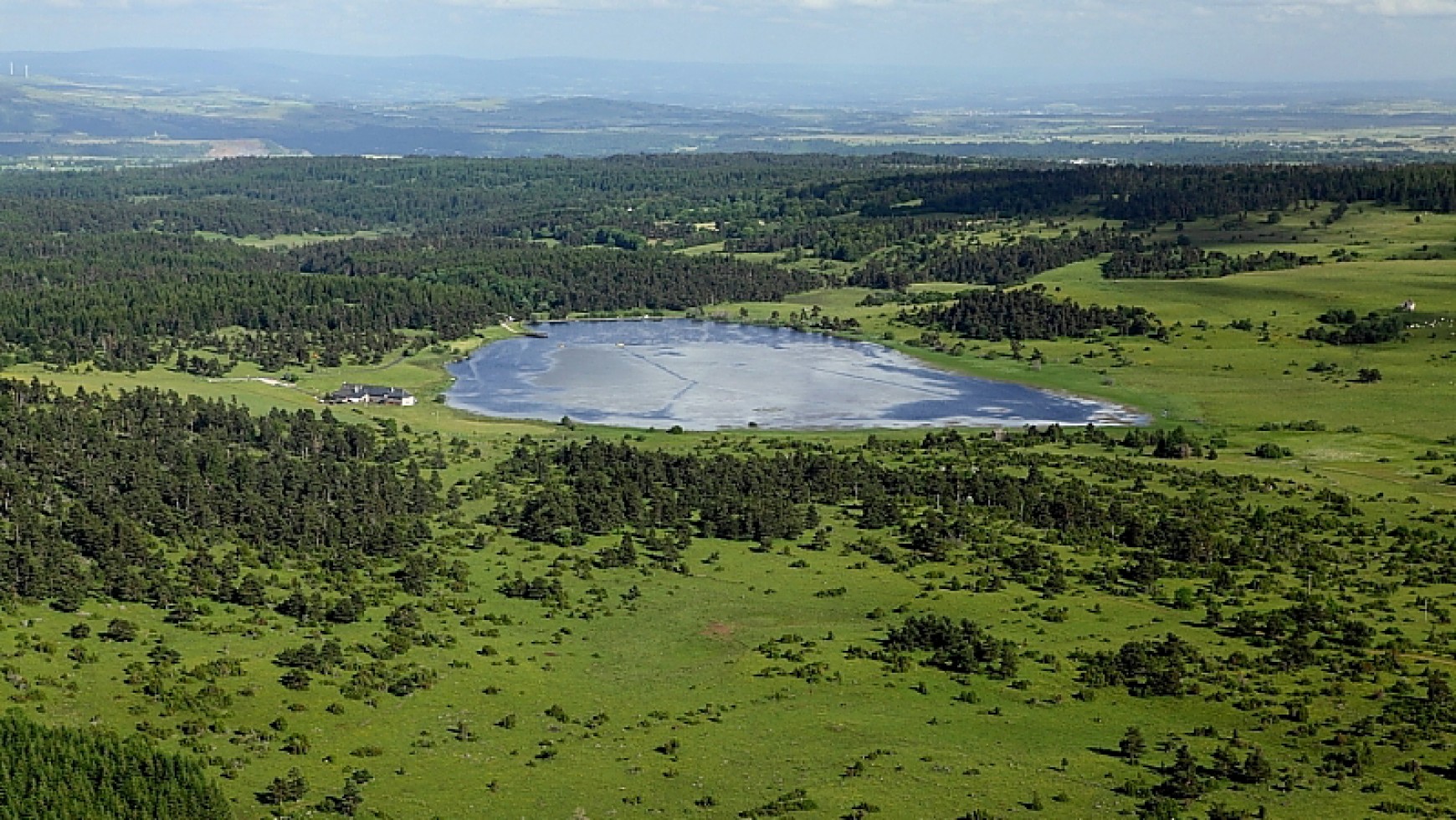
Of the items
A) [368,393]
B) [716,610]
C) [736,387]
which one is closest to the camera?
[716,610]

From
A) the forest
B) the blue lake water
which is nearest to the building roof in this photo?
the forest

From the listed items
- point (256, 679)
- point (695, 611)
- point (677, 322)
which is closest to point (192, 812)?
point (256, 679)

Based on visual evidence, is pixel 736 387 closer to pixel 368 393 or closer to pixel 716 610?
pixel 368 393

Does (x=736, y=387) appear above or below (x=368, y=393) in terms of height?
below

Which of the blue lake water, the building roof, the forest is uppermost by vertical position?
the forest

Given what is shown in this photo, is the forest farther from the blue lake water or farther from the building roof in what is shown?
the blue lake water

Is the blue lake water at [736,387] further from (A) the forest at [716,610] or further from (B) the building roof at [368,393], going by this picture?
(A) the forest at [716,610]

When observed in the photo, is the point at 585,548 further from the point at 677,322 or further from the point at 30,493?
the point at 677,322

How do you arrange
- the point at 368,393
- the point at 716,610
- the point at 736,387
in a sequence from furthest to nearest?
1. the point at 736,387
2. the point at 368,393
3. the point at 716,610

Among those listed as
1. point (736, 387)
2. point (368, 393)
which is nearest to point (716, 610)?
point (368, 393)
